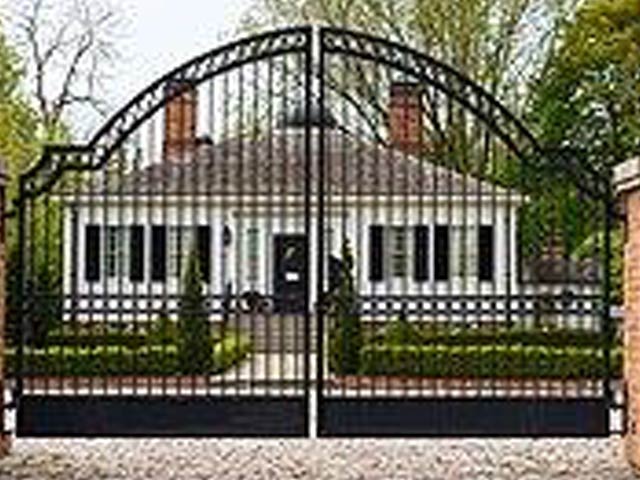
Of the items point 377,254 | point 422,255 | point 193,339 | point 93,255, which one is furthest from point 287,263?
point 193,339

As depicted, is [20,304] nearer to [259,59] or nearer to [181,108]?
[259,59]

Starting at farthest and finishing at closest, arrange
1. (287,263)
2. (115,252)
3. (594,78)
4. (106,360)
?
(594,78)
(287,263)
(115,252)
(106,360)

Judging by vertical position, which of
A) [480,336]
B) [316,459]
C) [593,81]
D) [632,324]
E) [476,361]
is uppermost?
[593,81]

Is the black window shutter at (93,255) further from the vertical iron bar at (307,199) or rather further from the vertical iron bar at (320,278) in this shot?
the vertical iron bar at (320,278)

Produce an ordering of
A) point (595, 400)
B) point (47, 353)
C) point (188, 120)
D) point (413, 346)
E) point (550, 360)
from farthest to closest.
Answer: point (188, 120)
point (413, 346)
point (550, 360)
point (47, 353)
point (595, 400)

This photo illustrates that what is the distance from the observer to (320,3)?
128ft

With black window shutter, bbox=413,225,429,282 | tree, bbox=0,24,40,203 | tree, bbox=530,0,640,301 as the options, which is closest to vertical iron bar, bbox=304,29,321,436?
black window shutter, bbox=413,225,429,282

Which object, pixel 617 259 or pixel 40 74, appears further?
pixel 40 74

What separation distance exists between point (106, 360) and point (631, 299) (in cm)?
551

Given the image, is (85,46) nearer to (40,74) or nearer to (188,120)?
→ (40,74)

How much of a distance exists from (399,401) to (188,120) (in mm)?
11899

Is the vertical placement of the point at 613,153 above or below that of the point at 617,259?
above

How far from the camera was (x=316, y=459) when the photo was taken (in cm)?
1292

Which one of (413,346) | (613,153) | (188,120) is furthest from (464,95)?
(613,153)
